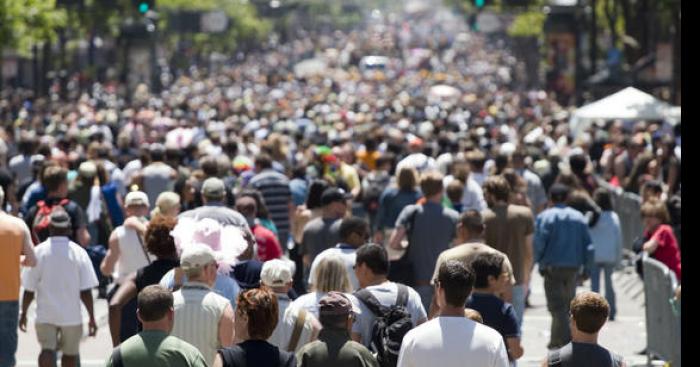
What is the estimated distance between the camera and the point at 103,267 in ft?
44.0

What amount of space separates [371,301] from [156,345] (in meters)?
1.93

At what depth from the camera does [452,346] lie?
8047mm

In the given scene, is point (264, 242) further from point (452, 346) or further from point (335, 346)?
point (452, 346)

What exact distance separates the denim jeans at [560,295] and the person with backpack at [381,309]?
16.9 feet

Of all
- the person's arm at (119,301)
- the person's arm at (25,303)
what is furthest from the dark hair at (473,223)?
the person's arm at (25,303)

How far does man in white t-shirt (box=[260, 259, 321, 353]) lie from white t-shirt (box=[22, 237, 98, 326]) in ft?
9.03

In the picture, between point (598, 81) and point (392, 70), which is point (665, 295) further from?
point (392, 70)

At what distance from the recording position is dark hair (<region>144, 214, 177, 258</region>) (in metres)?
10.8

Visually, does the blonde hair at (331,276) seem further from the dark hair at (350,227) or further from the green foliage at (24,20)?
the green foliage at (24,20)

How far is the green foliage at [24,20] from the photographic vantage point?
3434 cm

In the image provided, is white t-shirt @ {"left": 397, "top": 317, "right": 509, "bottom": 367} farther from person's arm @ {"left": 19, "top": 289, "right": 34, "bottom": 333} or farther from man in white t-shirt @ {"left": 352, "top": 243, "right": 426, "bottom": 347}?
person's arm @ {"left": 19, "top": 289, "right": 34, "bottom": 333}

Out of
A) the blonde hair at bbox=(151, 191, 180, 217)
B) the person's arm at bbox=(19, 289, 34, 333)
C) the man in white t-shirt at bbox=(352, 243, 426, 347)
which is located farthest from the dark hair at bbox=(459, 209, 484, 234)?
the person's arm at bbox=(19, 289, 34, 333)

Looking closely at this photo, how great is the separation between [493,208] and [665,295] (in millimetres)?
1489

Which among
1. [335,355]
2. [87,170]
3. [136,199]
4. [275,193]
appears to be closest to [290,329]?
[335,355]
